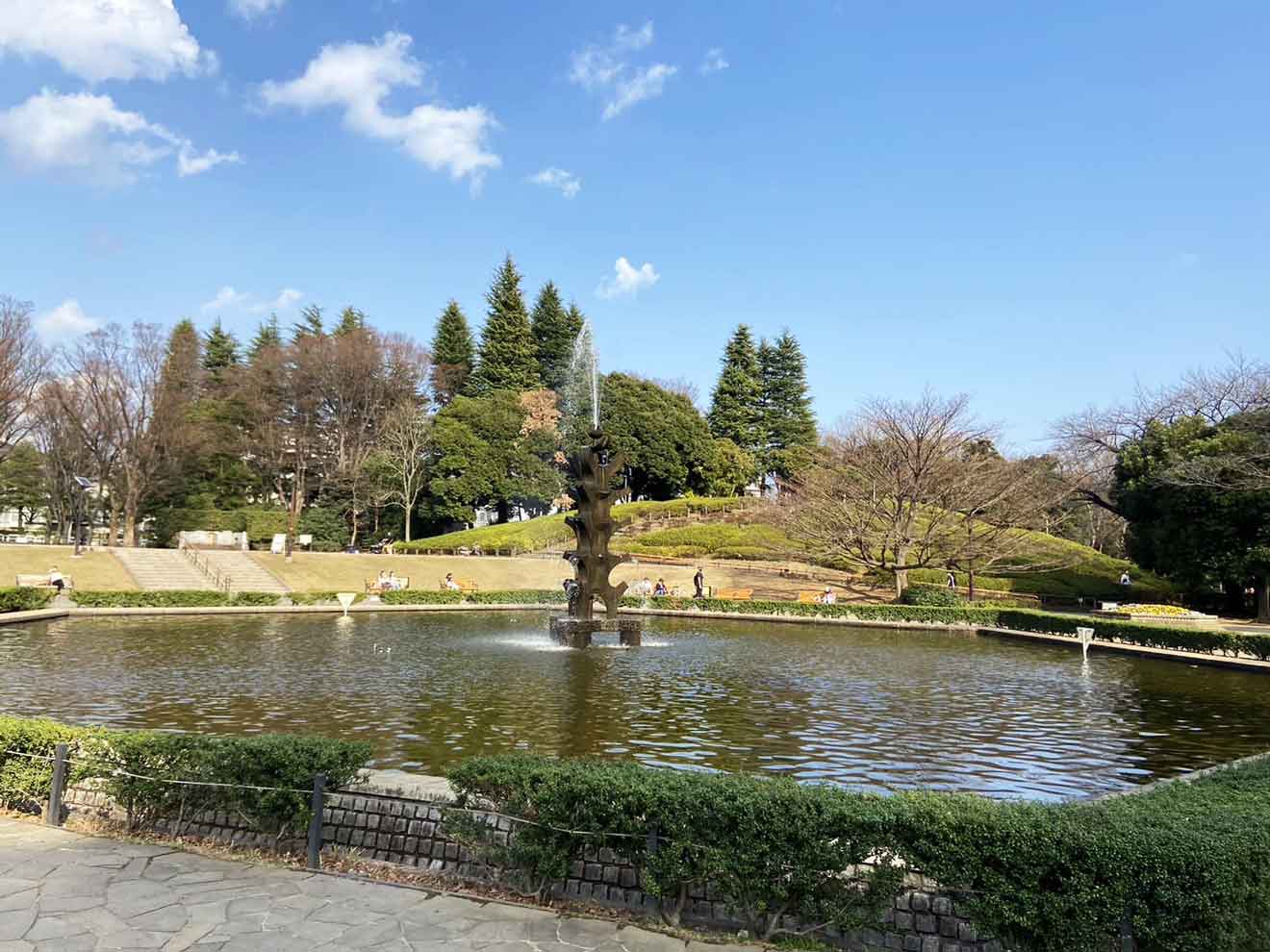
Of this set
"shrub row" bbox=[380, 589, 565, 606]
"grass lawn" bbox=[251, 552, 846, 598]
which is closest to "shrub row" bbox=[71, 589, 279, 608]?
"shrub row" bbox=[380, 589, 565, 606]

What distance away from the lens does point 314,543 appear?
2267 inches

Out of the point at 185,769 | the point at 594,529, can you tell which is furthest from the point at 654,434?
the point at 185,769

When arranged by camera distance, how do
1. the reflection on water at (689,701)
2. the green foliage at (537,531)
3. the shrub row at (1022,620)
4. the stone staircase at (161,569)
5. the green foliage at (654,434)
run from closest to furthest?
the reflection on water at (689,701)
the shrub row at (1022,620)
the stone staircase at (161,569)
the green foliage at (537,531)
the green foliage at (654,434)

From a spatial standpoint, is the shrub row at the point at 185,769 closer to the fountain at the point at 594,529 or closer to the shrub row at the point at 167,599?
the fountain at the point at 594,529

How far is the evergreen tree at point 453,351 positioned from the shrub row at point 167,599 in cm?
4720

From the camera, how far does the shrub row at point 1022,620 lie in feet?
75.2

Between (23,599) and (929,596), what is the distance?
38441 mm

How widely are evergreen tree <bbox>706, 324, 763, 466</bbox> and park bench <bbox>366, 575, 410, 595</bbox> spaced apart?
4498 centimetres

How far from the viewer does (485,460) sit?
211 ft

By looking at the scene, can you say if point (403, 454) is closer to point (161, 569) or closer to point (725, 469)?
point (161, 569)

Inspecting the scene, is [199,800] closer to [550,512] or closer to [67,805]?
[67,805]

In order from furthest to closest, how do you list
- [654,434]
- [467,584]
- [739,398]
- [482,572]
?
[739,398], [654,434], [482,572], [467,584]

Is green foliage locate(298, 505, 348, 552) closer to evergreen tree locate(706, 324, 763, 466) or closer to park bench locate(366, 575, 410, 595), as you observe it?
park bench locate(366, 575, 410, 595)

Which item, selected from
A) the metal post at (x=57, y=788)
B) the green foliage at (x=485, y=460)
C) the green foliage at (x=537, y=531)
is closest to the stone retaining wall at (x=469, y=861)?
the metal post at (x=57, y=788)
